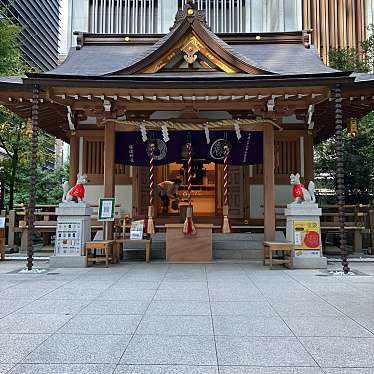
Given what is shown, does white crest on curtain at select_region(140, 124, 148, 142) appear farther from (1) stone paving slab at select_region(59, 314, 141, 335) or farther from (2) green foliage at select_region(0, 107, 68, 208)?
(1) stone paving slab at select_region(59, 314, 141, 335)

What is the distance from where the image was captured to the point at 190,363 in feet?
11.2

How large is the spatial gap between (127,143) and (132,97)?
165cm

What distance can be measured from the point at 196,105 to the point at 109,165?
2.95 metres

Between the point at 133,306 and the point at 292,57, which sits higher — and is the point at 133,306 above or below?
below

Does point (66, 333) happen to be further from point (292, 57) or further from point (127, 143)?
point (292, 57)

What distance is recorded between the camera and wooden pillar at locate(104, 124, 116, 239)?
10453 millimetres

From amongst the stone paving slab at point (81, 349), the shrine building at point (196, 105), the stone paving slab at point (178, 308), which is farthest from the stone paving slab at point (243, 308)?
the shrine building at point (196, 105)

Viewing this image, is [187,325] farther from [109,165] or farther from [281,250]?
[109,165]

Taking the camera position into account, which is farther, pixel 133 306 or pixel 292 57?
pixel 292 57

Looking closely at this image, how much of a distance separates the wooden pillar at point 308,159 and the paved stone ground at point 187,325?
18.1 feet

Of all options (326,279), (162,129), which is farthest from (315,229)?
(162,129)

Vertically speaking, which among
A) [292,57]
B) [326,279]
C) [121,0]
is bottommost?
[326,279]

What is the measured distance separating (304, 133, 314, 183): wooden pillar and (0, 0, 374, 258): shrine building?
3 cm

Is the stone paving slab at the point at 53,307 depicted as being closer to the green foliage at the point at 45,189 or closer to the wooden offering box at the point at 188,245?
the wooden offering box at the point at 188,245
